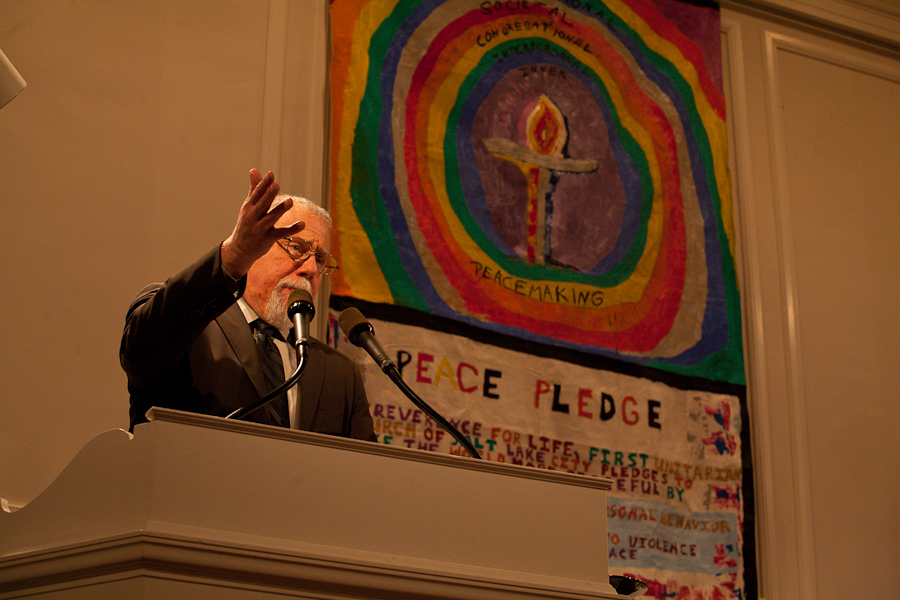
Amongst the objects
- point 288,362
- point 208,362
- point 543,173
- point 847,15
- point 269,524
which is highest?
point 847,15

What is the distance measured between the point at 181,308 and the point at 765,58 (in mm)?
3436

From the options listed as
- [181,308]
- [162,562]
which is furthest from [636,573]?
[162,562]

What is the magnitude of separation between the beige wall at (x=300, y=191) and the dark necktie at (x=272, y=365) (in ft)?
2.12

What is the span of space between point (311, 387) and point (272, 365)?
12cm

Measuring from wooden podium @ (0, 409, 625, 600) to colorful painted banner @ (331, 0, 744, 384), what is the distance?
1.71 meters

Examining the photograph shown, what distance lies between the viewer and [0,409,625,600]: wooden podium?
1.16m

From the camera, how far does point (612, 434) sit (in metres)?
3.27

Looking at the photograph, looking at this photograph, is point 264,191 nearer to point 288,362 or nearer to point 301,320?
point 301,320

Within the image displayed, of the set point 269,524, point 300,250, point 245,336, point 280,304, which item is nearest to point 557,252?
point 300,250

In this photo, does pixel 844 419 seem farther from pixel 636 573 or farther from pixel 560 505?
pixel 560 505

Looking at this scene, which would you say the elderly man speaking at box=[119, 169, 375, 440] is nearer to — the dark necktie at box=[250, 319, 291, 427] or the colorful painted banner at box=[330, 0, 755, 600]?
the dark necktie at box=[250, 319, 291, 427]

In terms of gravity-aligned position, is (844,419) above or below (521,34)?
below

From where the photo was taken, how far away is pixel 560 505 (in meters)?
1.44

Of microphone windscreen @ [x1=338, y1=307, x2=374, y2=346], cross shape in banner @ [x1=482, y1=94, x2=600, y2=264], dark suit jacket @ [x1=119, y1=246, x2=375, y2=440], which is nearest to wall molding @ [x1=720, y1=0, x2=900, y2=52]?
cross shape in banner @ [x1=482, y1=94, x2=600, y2=264]
